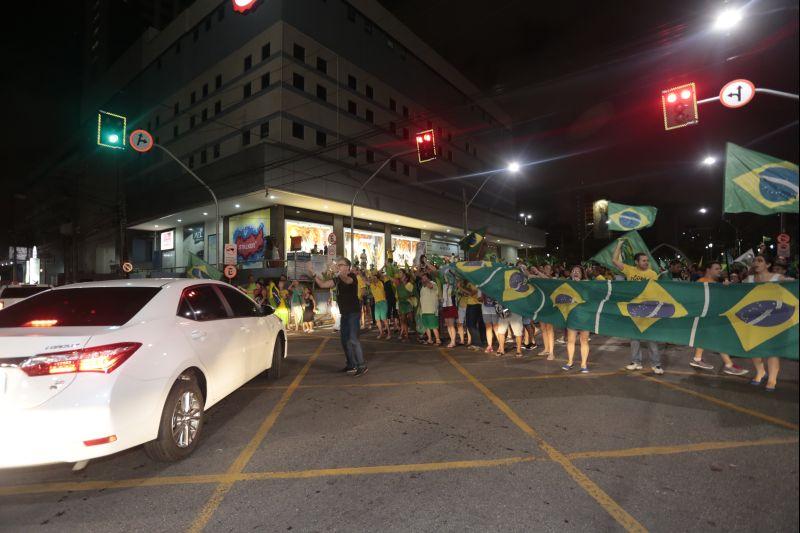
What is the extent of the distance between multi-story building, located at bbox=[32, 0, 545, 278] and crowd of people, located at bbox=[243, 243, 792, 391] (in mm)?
5227

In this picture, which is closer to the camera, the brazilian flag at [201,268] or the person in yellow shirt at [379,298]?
the person in yellow shirt at [379,298]

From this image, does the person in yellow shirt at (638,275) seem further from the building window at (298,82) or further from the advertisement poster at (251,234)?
the building window at (298,82)

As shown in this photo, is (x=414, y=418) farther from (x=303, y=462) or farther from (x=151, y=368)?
(x=151, y=368)

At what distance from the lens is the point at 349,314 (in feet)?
24.5

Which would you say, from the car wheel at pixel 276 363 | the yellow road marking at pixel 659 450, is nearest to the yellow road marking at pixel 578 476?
the yellow road marking at pixel 659 450

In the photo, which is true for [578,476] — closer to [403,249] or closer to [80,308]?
[80,308]

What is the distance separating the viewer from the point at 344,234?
3469cm

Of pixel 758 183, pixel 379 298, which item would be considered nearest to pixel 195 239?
pixel 379 298

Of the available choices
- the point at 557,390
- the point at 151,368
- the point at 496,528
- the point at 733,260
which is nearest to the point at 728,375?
the point at 733,260

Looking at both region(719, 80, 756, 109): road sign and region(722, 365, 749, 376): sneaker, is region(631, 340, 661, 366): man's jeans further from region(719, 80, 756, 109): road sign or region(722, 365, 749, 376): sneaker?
region(719, 80, 756, 109): road sign

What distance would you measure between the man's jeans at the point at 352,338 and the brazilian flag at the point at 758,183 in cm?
609

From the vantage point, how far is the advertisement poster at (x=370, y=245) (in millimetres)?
34812

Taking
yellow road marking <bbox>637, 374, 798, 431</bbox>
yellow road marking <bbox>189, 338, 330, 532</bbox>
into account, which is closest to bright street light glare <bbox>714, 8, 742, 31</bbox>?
yellow road marking <bbox>637, 374, 798, 431</bbox>

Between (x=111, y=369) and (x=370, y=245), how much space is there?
34.1m
